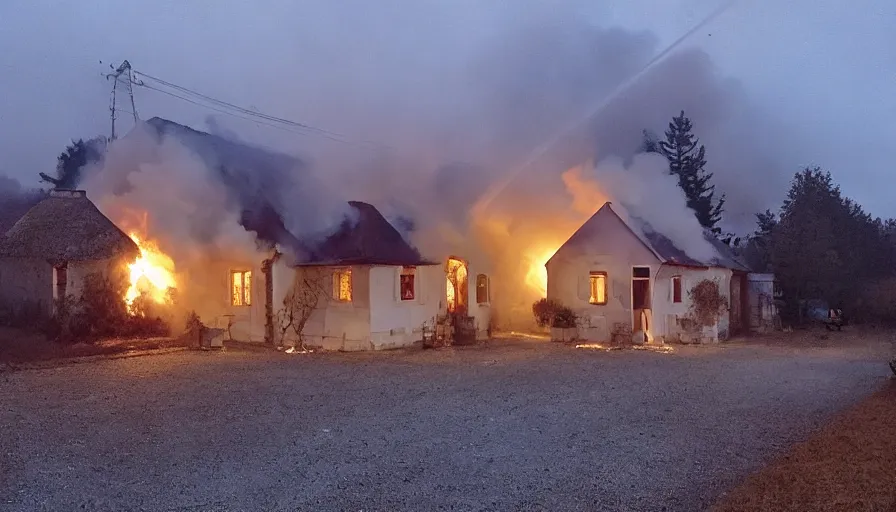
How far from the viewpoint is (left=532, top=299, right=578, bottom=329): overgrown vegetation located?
75.7ft

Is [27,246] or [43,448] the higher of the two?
[27,246]

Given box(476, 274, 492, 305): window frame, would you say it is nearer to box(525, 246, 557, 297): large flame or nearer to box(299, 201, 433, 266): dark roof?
box(525, 246, 557, 297): large flame

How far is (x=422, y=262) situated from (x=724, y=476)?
1476 cm

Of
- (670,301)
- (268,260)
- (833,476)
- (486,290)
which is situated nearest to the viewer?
(833,476)

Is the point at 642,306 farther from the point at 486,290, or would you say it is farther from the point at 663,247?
the point at 486,290

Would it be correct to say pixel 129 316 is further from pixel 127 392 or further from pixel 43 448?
pixel 43 448

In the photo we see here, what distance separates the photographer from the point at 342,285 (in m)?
20.3

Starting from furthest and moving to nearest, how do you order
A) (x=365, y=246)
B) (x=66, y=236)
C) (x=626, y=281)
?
(x=626, y=281) < (x=66, y=236) < (x=365, y=246)

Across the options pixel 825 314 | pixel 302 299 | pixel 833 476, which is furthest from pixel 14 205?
pixel 825 314

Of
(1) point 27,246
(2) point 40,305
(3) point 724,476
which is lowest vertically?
(3) point 724,476

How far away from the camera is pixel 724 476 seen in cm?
725

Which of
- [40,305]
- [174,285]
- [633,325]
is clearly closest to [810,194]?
[633,325]

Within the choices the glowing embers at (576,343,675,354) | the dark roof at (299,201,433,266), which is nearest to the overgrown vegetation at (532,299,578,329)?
the glowing embers at (576,343,675,354)

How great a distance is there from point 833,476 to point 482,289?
19409 millimetres
